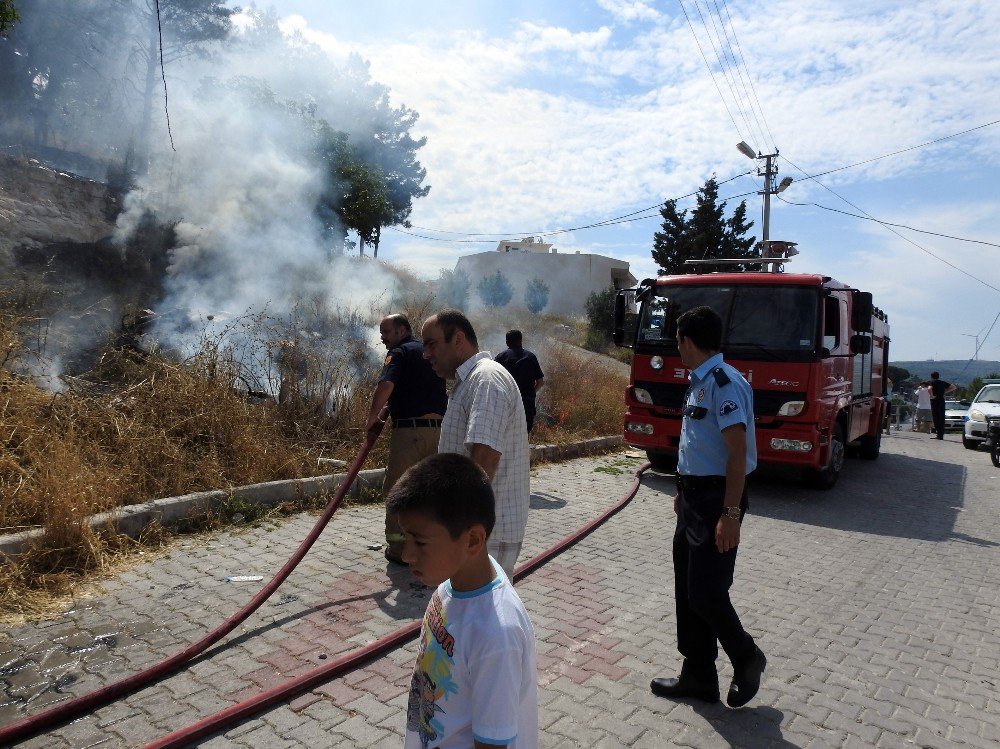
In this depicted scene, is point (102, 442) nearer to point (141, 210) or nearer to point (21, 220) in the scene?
point (21, 220)

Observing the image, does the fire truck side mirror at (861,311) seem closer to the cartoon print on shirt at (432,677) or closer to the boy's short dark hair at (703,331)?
the boy's short dark hair at (703,331)

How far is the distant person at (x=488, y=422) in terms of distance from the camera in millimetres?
2723

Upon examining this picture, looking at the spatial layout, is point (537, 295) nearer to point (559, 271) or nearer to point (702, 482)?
point (559, 271)

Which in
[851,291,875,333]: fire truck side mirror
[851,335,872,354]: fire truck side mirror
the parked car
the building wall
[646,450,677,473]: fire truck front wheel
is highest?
the building wall

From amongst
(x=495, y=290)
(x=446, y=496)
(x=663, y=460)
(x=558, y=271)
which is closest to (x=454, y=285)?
(x=495, y=290)

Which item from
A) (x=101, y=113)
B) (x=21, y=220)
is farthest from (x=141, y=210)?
(x=101, y=113)

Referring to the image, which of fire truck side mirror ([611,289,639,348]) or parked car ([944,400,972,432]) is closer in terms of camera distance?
fire truck side mirror ([611,289,639,348])

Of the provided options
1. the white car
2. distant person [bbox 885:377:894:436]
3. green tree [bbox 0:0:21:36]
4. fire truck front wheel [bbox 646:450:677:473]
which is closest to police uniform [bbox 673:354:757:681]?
fire truck front wheel [bbox 646:450:677:473]

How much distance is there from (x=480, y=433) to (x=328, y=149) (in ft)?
63.4

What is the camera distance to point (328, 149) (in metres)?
20.2

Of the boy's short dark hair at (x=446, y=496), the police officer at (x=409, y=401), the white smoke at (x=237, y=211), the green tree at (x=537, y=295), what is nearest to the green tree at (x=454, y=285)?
the green tree at (x=537, y=295)

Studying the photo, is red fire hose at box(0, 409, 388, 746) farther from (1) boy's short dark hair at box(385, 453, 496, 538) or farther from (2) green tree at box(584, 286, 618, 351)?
(2) green tree at box(584, 286, 618, 351)

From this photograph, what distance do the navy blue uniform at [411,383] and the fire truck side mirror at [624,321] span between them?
4.10m

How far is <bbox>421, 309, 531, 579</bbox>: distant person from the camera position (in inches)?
107
